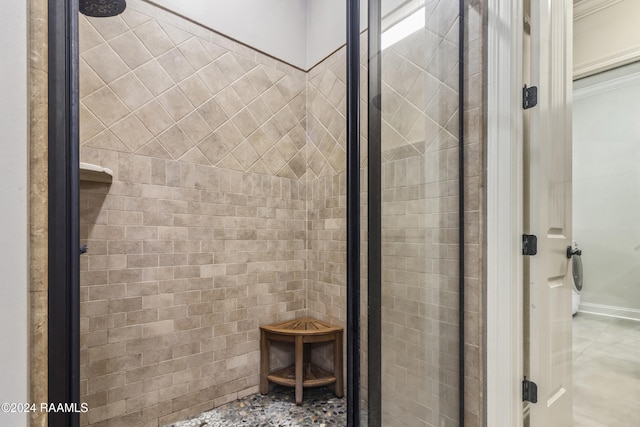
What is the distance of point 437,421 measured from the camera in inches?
48.6

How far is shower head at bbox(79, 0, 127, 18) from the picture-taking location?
43.8 inches

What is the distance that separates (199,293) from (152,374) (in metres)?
0.45

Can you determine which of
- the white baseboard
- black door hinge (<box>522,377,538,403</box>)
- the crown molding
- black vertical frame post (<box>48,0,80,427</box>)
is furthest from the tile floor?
black vertical frame post (<box>48,0,80,427</box>)

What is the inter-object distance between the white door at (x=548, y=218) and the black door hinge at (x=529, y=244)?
20 mm

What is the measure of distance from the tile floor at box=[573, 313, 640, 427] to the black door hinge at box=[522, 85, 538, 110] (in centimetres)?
112

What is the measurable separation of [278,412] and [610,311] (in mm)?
1907

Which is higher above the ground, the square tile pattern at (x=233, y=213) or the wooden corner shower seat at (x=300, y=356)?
the square tile pattern at (x=233, y=213)

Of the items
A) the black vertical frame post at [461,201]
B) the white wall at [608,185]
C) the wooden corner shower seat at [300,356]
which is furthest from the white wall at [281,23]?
the wooden corner shower seat at [300,356]

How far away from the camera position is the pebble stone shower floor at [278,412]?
69.1 inches

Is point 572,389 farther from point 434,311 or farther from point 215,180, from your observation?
point 215,180

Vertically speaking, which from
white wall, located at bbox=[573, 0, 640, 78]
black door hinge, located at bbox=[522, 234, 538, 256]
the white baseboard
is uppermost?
white wall, located at bbox=[573, 0, 640, 78]

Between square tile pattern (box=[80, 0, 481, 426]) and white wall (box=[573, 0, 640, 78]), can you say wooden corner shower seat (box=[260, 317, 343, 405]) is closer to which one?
square tile pattern (box=[80, 0, 481, 426])
